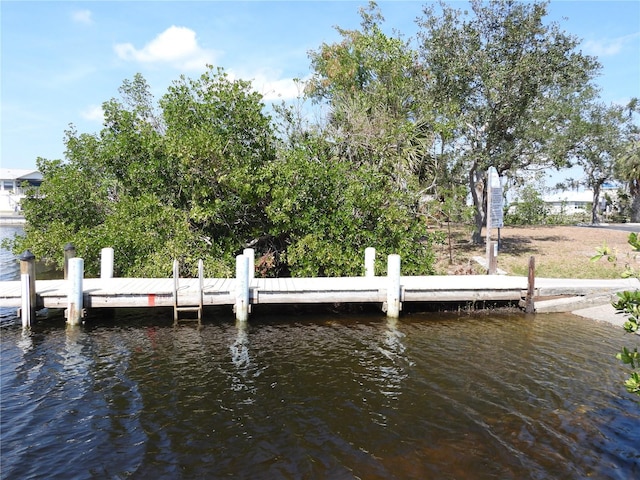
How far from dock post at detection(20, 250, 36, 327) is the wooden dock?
29 centimetres

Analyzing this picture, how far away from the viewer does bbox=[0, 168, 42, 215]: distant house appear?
67.0m

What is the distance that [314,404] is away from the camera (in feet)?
24.2

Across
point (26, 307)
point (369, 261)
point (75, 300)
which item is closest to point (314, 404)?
point (75, 300)

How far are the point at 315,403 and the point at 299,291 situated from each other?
4.97 meters

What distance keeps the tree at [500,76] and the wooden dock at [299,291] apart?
299 inches

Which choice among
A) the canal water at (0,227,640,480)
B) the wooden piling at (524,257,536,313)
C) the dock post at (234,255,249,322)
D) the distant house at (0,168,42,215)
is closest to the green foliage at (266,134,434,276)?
the dock post at (234,255,249,322)

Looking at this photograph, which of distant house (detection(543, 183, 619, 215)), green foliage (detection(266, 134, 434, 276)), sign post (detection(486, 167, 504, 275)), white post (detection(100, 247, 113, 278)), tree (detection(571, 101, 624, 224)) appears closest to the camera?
white post (detection(100, 247, 113, 278))

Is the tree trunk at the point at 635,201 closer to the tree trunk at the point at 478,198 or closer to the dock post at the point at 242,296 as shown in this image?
A: the tree trunk at the point at 478,198

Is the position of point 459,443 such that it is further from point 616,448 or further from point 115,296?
point 115,296

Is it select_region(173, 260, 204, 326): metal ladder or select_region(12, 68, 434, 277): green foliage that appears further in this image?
select_region(12, 68, 434, 277): green foliage

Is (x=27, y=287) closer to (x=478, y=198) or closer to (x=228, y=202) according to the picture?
(x=228, y=202)

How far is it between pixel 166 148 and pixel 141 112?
5.10m

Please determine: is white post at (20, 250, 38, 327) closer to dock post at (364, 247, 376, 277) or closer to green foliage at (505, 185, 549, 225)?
dock post at (364, 247, 376, 277)

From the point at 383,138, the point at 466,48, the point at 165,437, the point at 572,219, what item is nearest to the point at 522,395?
the point at 165,437
